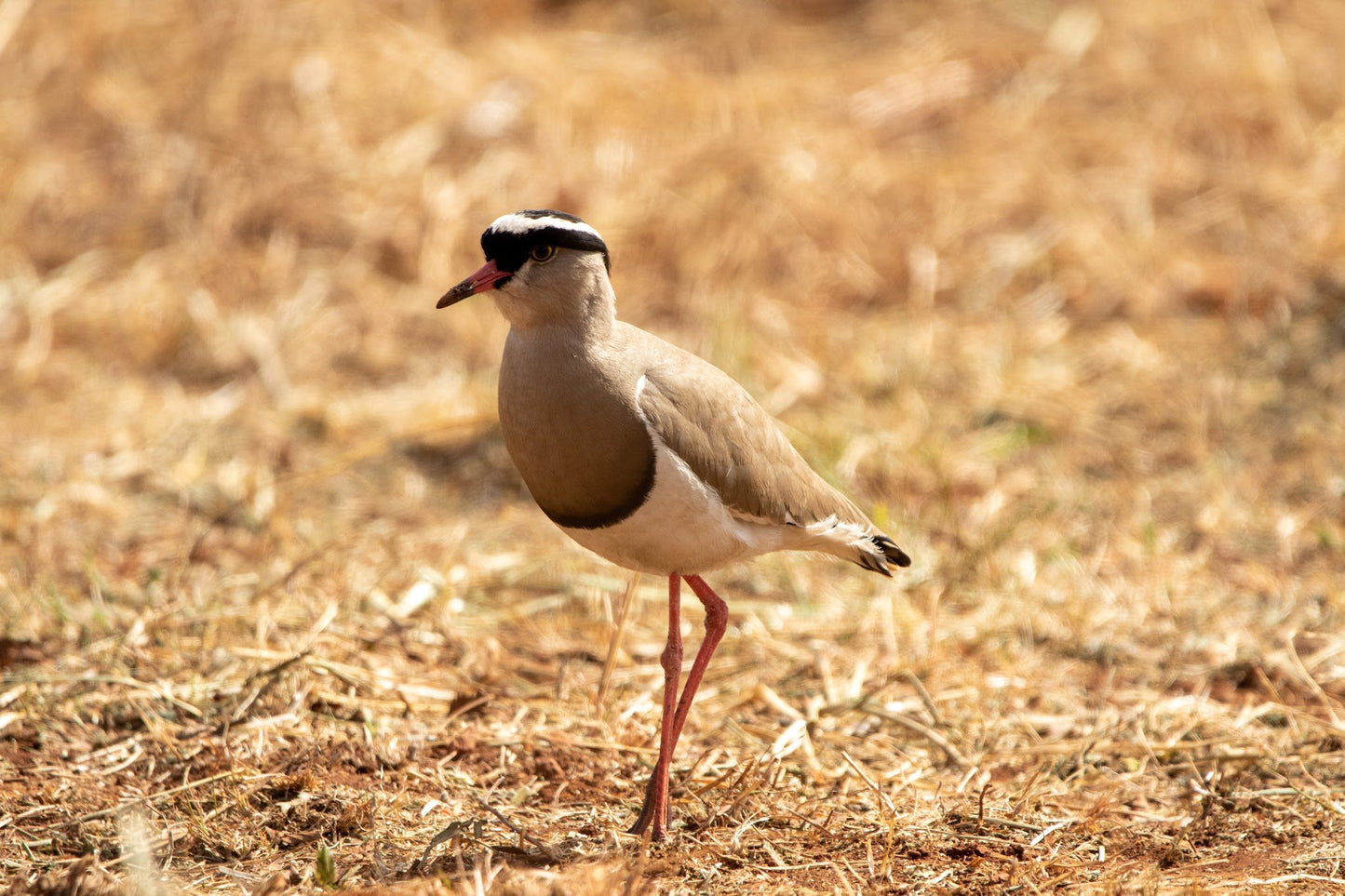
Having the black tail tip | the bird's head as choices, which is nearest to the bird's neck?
the bird's head

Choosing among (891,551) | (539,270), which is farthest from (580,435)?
(891,551)

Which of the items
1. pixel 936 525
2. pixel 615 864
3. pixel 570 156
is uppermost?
pixel 570 156

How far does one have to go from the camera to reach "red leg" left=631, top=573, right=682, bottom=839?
3818 mm

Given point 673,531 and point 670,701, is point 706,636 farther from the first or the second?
point 673,531

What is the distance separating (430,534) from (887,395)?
2.54m

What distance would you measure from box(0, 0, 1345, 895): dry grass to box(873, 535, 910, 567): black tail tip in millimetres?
521

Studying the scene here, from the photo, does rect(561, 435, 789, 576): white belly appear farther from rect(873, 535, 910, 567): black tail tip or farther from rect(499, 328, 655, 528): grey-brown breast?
rect(873, 535, 910, 567): black tail tip

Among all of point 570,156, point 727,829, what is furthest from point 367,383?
point 727,829

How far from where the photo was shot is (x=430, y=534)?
6145mm

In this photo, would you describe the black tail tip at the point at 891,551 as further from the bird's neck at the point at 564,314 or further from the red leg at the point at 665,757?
the bird's neck at the point at 564,314

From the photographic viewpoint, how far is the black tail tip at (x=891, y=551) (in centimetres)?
452

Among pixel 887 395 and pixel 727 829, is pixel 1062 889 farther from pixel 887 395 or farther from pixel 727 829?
pixel 887 395

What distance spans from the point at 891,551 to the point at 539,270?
61.0 inches

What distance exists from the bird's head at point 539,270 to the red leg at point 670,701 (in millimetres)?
855
